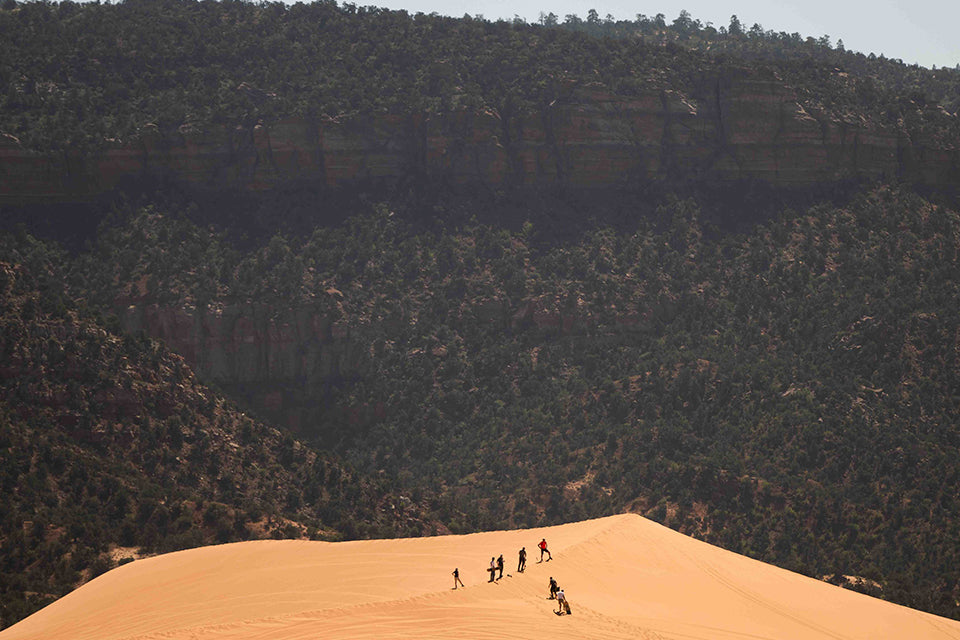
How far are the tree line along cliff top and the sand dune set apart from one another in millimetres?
52753

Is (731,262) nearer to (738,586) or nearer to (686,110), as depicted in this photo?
(686,110)

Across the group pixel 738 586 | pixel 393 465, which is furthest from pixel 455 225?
pixel 738 586

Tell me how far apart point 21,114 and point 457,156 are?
3102 cm

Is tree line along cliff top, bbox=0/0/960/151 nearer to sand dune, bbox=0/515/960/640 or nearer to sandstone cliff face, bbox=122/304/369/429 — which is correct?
sandstone cliff face, bbox=122/304/369/429

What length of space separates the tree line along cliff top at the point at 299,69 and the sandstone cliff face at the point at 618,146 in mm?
1371

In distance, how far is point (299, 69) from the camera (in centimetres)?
10138

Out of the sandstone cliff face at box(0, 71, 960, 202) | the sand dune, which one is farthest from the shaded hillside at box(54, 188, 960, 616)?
the sand dune

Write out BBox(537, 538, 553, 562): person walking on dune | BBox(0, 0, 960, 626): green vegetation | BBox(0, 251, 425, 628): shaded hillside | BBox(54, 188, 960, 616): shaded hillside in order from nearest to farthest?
BBox(537, 538, 553, 562): person walking on dune
BBox(0, 251, 425, 628): shaded hillside
BBox(0, 0, 960, 626): green vegetation
BBox(54, 188, 960, 616): shaded hillside

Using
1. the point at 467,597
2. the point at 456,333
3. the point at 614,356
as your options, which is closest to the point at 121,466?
the point at 467,597

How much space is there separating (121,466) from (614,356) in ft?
127

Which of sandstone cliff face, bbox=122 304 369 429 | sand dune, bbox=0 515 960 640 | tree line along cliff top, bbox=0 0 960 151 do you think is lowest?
sandstone cliff face, bbox=122 304 369 429

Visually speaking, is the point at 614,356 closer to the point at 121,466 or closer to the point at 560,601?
the point at 121,466

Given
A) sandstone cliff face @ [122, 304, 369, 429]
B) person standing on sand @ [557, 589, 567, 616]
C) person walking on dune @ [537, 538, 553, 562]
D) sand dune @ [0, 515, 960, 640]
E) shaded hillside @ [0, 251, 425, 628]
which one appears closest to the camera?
sand dune @ [0, 515, 960, 640]

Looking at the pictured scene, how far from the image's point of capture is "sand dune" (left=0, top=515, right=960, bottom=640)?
37.6 metres
